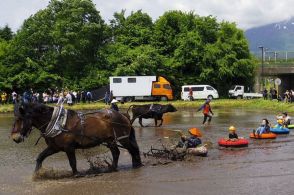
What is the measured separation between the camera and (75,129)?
13703 mm

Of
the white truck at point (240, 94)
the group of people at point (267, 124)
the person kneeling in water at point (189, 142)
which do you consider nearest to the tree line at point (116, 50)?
the white truck at point (240, 94)

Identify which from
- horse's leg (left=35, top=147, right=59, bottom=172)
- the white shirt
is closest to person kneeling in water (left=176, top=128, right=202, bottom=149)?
horse's leg (left=35, top=147, right=59, bottom=172)

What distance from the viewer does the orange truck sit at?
5519cm

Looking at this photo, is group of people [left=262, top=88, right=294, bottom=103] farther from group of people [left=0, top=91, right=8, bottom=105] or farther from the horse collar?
the horse collar

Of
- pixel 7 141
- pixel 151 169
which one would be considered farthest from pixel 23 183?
pixel 7 141

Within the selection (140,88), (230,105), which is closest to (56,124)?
(230,105)

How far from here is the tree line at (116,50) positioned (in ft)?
185

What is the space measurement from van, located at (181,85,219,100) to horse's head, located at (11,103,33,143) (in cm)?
4482

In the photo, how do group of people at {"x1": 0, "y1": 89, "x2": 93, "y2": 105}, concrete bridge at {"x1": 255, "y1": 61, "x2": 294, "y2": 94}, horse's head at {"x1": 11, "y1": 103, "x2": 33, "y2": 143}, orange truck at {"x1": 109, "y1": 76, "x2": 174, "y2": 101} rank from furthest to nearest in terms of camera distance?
concrete bridge at {"x1": 255, "y1": 61, "x2": 294, "y2": 94}
orange truck at {"x1": 109, "y1": 76, "x2": 174, "y2": 101}
group of people at {"x1": 0, "y1": 89, "x2": 93, "y2": 105}
horse's head at {"x1": 11, "y1": 103, "x2": 33, "y2": 143}

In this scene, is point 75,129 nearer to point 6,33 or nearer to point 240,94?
point 240,94

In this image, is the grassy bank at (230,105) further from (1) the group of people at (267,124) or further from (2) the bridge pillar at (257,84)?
(2) the bridge pillar at (257,84)

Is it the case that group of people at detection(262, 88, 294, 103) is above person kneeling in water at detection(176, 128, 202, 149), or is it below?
above

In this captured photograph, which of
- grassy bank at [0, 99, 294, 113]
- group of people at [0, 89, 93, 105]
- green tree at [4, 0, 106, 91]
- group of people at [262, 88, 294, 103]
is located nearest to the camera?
grassy bank at [0, 99, 294, 113]

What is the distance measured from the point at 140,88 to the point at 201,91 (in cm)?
733
